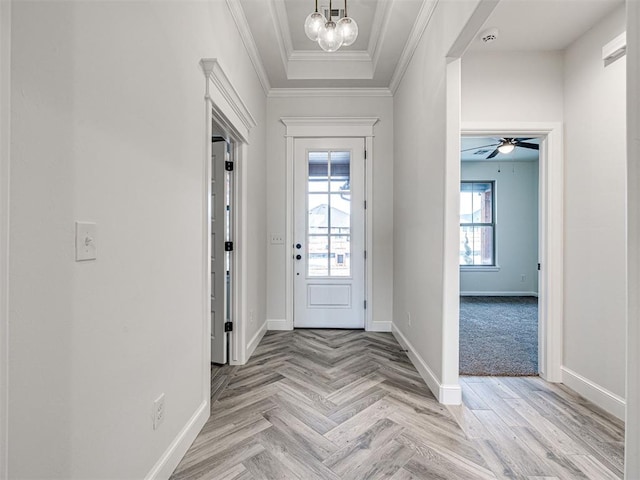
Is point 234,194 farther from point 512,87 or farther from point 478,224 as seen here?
point 478,224

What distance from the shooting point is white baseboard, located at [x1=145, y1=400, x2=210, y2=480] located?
133 centimetres

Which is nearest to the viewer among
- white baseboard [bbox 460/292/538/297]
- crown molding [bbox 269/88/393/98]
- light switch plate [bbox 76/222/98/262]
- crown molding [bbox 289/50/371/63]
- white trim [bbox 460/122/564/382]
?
light switch plate [bbox 76/222/98/262]

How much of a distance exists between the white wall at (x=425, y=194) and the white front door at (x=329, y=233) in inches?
20.4

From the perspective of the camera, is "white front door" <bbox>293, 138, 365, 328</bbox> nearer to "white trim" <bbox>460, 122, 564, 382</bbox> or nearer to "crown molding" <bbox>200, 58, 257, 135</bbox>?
"crown molding" <bbox>200, 58, 257, 135</bbox>

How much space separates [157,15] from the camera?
129cm

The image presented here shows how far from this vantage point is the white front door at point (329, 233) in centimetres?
360

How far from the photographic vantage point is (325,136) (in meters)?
3.58

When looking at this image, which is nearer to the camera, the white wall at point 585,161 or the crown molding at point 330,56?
the white wall at point 585,161

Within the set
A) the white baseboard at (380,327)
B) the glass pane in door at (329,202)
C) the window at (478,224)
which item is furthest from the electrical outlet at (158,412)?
the window at (478,224)

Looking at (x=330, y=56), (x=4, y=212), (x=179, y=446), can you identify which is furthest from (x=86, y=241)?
(x=330, y=56)

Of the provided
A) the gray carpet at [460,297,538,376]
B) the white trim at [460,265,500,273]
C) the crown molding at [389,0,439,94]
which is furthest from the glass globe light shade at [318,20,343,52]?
the white trim at [460,265,500,273]

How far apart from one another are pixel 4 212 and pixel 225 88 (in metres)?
1.67

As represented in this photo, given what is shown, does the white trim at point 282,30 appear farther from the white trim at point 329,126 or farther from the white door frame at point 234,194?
the white door frame at point 234,194

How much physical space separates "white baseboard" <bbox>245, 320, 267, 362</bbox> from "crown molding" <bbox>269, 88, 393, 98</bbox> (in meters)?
2.69
